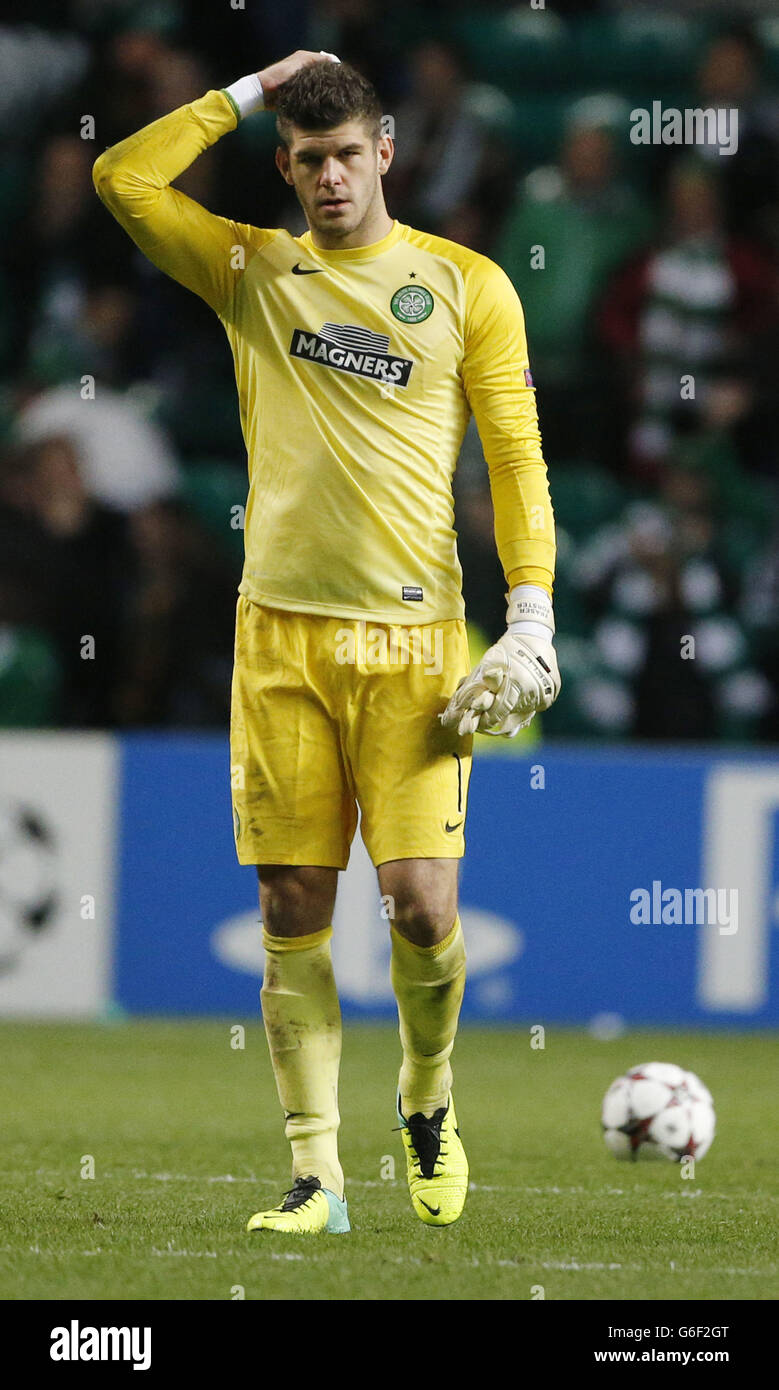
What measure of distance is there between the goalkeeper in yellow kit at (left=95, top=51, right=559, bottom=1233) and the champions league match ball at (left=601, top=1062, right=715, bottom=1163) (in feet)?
4.61

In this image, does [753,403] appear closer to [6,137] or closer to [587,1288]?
[6,137]

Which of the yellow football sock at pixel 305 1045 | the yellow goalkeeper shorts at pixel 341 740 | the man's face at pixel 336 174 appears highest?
the man's face at pixel 336 174

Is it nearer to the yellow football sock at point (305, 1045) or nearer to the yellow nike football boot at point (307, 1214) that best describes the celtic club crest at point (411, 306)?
the yellow football sock at point (305, 1045)

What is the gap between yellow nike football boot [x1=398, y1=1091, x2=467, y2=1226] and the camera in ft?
15.1

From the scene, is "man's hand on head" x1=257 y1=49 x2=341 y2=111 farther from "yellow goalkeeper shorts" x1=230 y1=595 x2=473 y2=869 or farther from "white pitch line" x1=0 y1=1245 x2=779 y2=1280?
"white pitch line" x1=0 y1=1245 x2=779 y2=1280

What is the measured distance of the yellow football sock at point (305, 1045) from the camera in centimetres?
462

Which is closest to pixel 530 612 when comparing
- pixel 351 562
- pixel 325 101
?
pixel 351 562

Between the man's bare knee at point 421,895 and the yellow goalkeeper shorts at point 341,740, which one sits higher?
the yellow goalkeeper shorts at point 341,740

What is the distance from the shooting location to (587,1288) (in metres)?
3.96

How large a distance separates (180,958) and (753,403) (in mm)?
4677

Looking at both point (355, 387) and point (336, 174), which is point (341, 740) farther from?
point (336, 174)

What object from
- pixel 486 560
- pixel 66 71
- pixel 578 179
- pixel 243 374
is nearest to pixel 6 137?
pixel 66 71

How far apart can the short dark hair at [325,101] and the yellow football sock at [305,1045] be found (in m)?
1.81

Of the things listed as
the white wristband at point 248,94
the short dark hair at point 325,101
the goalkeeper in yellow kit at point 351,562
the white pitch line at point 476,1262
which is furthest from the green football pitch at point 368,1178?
the white wristband at point 248,94
